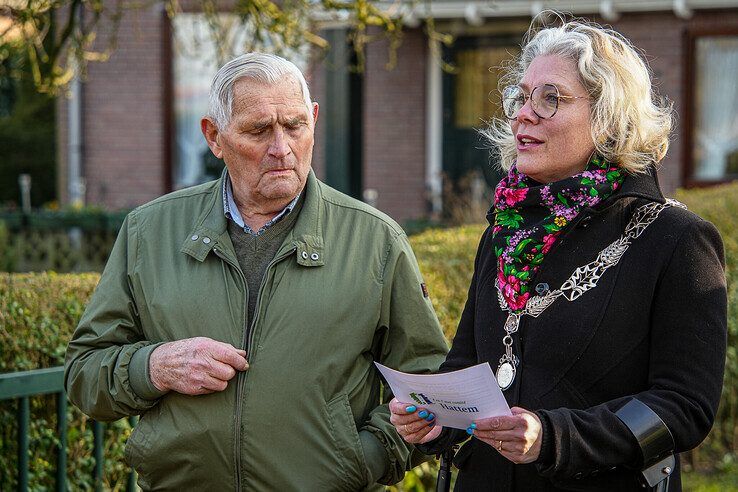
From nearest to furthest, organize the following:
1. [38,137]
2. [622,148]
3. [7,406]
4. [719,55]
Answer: [622,148], [7,406], [719,55], [38,137]

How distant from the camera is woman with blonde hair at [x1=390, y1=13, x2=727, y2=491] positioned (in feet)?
7.94

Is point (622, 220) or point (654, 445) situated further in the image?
point (622, 220)

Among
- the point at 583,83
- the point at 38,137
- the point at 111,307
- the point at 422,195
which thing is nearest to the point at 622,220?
the point at 583,83

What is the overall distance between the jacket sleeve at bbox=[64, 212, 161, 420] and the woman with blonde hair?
2.66 feet

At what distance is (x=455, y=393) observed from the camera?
7.93 ft

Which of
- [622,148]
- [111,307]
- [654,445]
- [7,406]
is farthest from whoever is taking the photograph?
[7,406]

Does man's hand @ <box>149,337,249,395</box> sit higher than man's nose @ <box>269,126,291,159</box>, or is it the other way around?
man's nose @ <box>269,126,291,159</box>

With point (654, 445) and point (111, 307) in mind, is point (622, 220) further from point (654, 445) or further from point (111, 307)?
point (111, 307)

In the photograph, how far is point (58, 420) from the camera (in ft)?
13.0

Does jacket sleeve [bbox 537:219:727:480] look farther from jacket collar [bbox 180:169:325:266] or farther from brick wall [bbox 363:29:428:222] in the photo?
brick wall [bbox 363:29:428:222]

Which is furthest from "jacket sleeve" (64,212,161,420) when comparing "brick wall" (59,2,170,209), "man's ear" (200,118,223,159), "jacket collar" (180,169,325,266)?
"brick wall" (59,2,170,209)

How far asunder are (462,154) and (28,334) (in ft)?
35.4

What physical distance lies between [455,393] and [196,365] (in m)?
0.81

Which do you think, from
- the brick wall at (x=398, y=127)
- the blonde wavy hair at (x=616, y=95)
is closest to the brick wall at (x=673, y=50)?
the brick wall at (x=398, y=127)
